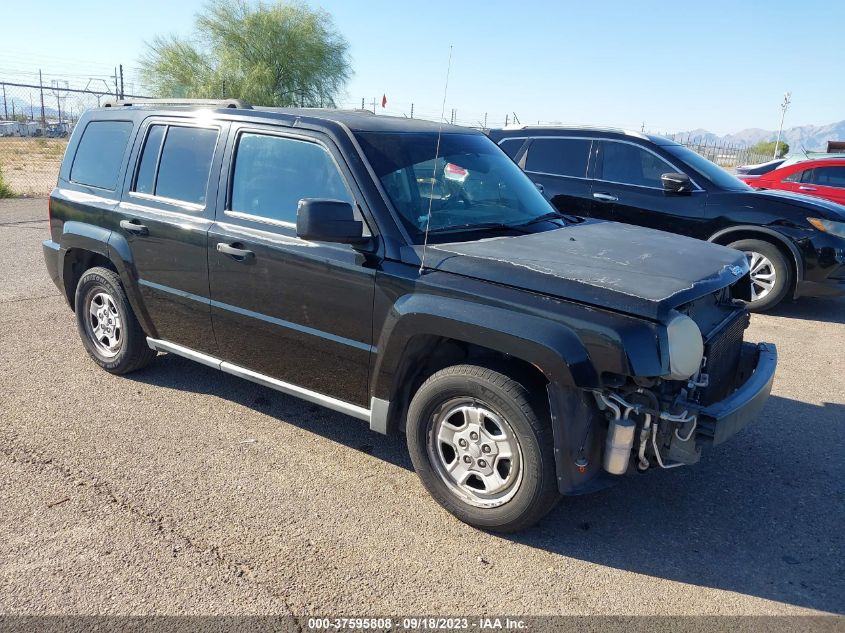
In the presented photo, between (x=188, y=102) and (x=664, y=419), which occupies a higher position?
(x=188, y=102)

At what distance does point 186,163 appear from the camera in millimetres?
4586

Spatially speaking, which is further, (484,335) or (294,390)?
(294,390)

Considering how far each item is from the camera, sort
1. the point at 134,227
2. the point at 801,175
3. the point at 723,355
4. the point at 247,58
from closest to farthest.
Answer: the point at 723,355 < the point at 134,227 < the point at 801,175 < the point at 247,58

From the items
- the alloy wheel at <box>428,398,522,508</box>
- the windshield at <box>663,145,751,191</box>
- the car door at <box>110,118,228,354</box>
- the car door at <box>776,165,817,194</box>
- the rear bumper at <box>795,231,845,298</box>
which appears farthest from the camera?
the car door at <box>776,165,817,194</box>

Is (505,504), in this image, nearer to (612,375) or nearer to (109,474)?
(612,375)

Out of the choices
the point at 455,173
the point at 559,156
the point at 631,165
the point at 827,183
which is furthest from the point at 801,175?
the point at 455,173

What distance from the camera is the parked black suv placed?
7520mm

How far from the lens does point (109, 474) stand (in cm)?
390

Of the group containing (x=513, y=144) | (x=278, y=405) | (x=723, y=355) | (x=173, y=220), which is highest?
(x=513, y=144)

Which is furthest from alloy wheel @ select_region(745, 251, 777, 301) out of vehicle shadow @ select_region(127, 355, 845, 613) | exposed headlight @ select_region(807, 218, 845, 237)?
vehicle shadow @ select_region(127, 355, 845, 613)

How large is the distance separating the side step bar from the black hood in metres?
0.86

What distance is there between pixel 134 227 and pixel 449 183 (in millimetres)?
2167

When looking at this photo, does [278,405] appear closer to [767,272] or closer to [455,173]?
[455,173]

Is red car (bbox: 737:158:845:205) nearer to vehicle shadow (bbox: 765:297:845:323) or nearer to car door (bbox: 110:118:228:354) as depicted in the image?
vehicle shadow (bbox: 765:297:845:323)
